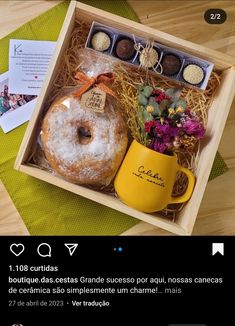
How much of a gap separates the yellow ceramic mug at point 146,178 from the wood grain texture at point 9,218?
0.92 feet

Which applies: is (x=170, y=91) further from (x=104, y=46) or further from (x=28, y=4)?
(x=28, y=4)

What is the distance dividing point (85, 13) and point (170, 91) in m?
0.28

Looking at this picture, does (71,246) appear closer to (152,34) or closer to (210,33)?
(152,34)

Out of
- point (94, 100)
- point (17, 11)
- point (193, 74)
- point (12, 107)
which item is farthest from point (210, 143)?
point (17, 11)

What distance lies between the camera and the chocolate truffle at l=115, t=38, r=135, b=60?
1.28 m

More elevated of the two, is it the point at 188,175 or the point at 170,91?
the point at 170,91

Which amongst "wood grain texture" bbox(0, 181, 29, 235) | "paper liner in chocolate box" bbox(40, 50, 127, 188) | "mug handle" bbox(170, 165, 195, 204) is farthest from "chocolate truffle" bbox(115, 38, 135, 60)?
"wood grain texture" bbox(0, 181, 29, 235)

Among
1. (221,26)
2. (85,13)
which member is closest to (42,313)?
(85,13)

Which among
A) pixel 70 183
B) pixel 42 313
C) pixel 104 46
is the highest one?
pixel 104 46

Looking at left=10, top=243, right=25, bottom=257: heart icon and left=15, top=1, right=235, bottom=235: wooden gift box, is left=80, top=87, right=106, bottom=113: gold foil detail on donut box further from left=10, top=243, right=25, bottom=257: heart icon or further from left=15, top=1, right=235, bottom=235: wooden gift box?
left=10, top=243, right=25, bottom=257: heart icon

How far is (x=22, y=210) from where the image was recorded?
1.33 meters

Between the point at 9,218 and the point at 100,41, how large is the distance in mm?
506

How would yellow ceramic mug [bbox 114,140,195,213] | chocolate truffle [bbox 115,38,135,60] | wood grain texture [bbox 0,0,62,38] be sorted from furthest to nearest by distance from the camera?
1. wood grain texture [bbox 0,0,62,38]
2. chocolate truffle [bbox 115,38,135,60]
3. yellow ceramic mug [bbox 114,140,195,213]

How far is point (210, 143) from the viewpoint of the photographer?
1245 mm
